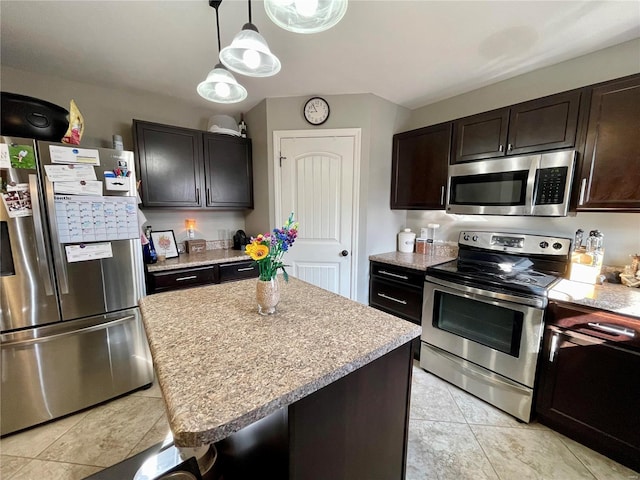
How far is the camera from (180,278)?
7.48 ft

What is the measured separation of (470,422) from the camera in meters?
1.76

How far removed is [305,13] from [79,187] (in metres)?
1.77

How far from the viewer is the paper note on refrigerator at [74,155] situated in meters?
1.60

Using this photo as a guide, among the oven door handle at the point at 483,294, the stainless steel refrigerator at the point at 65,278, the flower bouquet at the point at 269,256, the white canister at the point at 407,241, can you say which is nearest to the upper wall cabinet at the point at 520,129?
the white canister at the point at 407,241

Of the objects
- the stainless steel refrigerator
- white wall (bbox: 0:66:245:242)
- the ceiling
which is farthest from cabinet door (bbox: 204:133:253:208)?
the stainless steel refrigerator

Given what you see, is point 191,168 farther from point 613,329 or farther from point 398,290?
point 613,329

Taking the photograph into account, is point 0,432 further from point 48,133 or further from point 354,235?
point 354,235

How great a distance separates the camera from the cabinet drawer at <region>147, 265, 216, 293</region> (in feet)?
7.15

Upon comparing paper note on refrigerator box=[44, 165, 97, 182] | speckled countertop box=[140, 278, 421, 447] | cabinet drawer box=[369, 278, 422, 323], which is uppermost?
paper note on refrigerator box=[44, 165, 97, 182]

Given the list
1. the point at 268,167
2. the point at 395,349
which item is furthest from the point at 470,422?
the point at 268,167

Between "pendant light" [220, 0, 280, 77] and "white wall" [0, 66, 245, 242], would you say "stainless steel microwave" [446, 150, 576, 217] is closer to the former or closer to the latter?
"pendant light" [220, 0, 280, 77]

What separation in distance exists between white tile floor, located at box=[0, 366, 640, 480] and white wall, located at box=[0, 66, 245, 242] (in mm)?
1668

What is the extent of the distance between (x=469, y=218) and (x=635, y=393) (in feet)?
5.06

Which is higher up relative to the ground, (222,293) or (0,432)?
(222,293)
